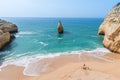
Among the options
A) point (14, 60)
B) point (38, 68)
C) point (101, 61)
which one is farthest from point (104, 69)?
point (14, 60)

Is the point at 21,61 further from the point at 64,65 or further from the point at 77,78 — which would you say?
the point at 77,78

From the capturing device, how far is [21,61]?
71.2 ft

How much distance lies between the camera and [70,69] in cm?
1781

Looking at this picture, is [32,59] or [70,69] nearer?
[70,69]

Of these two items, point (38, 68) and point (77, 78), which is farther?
point (38, 68)

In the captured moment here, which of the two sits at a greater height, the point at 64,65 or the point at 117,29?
the point at 117,29

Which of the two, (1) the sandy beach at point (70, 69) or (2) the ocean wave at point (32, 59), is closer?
(1) the sandy beach at point (70, 69)

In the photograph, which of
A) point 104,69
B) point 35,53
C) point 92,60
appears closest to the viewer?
point 104,69

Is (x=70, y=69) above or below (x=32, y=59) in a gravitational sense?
above

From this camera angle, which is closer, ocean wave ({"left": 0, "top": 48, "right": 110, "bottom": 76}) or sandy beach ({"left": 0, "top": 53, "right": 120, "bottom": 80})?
sandy beach ({"left": 0, "top": 53, "right": 120, "bottom": 80})

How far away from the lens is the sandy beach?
14914 mm

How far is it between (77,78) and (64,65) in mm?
5681

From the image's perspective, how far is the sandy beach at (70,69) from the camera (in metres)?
14.9

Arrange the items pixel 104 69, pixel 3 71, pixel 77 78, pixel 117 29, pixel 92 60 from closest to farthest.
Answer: pixel 77 78
pixel 104 69
pixel 3 71
pixel 92 60
pixel 117 29
